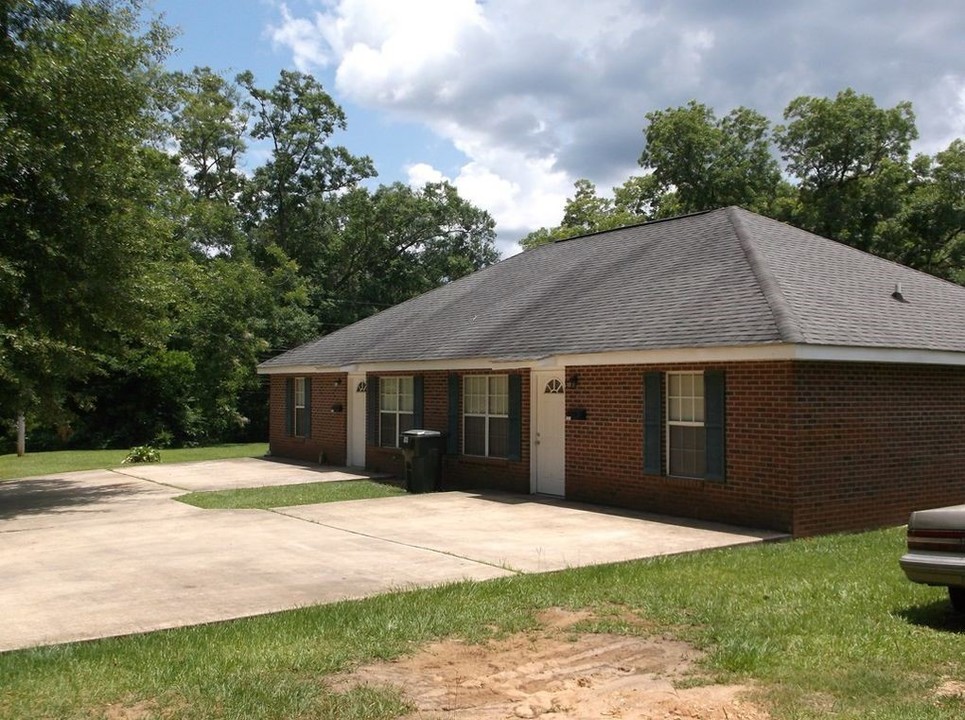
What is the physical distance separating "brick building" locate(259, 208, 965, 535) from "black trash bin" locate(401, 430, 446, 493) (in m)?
0.62

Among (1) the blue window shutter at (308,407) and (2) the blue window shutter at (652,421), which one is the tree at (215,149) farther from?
(2) the blue window shutter at (652,421)

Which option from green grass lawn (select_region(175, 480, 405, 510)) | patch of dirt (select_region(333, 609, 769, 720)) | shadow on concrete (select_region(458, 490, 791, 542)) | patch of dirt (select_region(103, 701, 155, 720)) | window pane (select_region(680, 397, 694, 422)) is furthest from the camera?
green grass lawn (select_region(175, 480, 405, 510))

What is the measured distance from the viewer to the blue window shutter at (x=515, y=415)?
51.9ft

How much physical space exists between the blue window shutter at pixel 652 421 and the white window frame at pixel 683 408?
131 mm

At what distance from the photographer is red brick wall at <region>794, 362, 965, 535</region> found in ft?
37.5

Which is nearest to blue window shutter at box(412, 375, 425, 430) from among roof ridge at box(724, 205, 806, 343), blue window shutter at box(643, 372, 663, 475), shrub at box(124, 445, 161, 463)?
blue window shutter at box(643, 372, 663, 475)

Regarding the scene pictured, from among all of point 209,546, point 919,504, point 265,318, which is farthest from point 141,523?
point 265,318

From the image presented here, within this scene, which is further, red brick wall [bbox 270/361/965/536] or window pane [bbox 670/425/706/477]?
window pane [bbox 670/425/706/477]

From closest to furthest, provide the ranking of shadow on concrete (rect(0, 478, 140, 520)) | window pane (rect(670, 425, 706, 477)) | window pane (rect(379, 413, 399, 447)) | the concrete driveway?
the concrete driveway, window pane (rect(670, 425, 706, 477)), shadow on concrete (rect(0, 478, 140, 520)), window pane (rect(379, 413, 399, 447))

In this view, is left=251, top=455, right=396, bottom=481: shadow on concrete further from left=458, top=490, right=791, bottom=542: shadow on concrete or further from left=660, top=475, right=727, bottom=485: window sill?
left=660, top=475, right=727, bottom=485: window sill

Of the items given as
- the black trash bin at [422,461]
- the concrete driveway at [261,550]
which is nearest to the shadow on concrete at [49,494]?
the concrete driveway at [261,550]

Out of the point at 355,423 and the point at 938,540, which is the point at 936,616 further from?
the point at 355,423

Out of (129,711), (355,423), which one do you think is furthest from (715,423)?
(355,423)

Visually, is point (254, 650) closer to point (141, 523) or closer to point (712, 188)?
point (141, 523)
